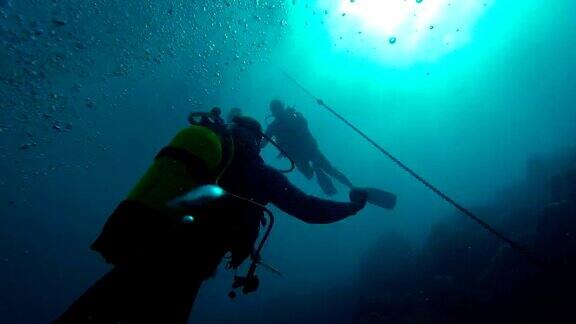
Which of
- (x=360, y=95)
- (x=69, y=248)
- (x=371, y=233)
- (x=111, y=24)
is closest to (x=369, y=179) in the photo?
(x=371, y=233)

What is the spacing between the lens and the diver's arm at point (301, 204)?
2.87m

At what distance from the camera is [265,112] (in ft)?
114

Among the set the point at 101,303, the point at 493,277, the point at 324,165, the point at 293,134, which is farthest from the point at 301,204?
the point at 493,277

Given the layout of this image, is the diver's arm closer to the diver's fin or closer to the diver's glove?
the diver's glove

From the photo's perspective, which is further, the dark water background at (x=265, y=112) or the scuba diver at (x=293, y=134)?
the dark water background at (x=265, y=112)

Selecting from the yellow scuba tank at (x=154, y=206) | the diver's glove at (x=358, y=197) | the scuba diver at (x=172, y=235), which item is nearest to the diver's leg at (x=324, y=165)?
the diver's glove at (x=358, y=197)

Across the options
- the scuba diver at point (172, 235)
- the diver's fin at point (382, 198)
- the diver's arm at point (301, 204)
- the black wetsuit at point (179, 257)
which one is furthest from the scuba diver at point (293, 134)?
the scuba diver at point (172, 235)

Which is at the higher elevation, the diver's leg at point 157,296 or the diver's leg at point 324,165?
the diver's leg at point 324,165

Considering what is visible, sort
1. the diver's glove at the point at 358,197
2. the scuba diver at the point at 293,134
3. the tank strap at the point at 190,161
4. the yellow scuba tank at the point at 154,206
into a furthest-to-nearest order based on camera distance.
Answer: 1. the scuba diver at the point at 293,134
2. the diver's glove at the point at 358,197
3. the tank strap at the point at 190,161
4. the yellow scuba tank at the point at 154,206

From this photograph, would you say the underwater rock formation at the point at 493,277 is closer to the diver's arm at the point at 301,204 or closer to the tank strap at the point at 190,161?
the diver's arm at the point at 301,204

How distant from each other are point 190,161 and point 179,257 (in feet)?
1.97

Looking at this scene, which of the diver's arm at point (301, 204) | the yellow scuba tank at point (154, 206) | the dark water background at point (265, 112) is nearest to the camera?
the yellow scuba tank at point (154, 206)

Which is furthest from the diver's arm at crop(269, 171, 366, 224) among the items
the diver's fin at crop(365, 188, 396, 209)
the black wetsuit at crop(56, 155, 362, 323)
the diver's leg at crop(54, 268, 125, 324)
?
the diver's fin at crop(365, 188, 396, 209)

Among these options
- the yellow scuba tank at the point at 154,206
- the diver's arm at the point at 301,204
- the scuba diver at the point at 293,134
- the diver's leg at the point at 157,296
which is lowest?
the diver's leg at the point at 157,296
